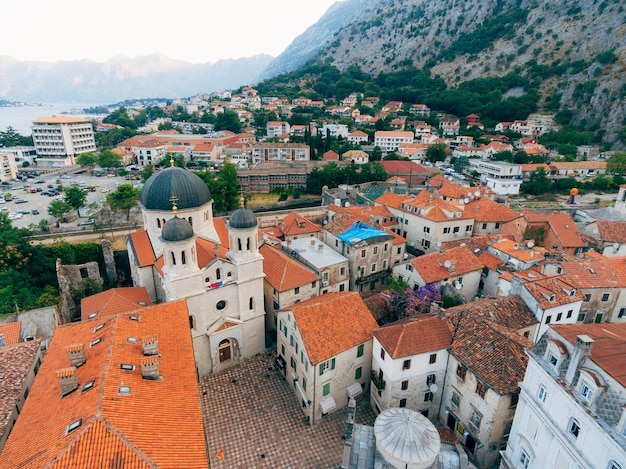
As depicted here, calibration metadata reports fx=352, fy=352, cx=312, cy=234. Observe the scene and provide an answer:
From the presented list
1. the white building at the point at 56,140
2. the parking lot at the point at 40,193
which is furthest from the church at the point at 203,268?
the white building at the point at 56,140

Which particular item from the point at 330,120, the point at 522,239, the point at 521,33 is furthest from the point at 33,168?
the point at 521,33

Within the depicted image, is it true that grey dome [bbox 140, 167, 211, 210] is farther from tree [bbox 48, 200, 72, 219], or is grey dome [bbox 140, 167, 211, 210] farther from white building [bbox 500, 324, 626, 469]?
tree [bbox 48, 200, 72, 219]

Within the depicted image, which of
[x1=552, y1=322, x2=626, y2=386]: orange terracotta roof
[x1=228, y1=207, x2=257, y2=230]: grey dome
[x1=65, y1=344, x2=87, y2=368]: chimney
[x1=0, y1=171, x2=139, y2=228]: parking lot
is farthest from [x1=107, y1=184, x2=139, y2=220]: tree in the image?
[x1=552, y1=322, x2=626, y2=386]: orange terracotta roof

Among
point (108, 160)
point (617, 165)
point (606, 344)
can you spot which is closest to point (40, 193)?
point (108, 160)

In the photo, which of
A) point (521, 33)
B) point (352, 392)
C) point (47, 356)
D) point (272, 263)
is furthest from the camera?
point (521, 33)

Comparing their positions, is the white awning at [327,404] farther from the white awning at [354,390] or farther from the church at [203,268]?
the church at [203,268]

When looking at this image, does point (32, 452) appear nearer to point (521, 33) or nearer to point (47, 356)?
point (47, 356)
